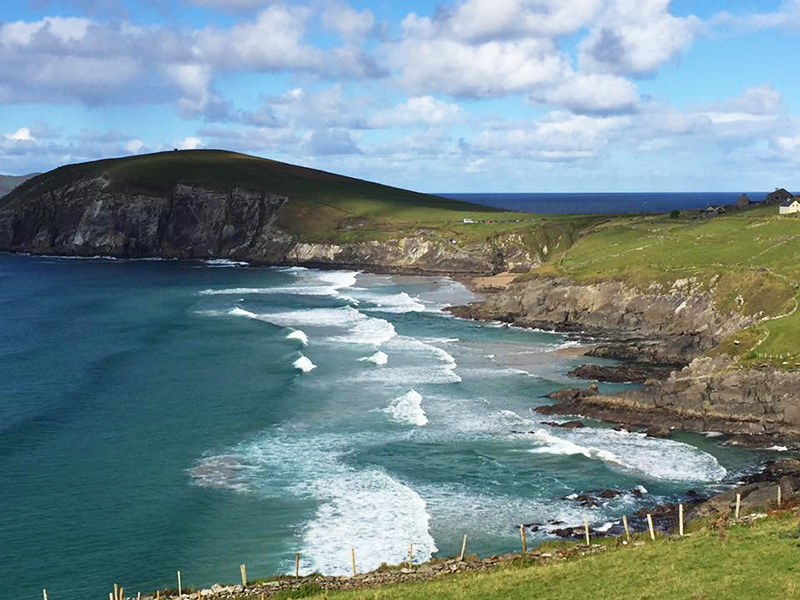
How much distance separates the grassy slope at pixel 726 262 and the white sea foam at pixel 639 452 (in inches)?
608

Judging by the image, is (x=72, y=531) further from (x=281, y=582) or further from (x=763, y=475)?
(x=763, y=475)

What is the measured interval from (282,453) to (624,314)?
59.8 m

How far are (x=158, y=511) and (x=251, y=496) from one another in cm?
576

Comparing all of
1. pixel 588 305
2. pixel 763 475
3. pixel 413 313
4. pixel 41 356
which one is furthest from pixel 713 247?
pixel 41 356

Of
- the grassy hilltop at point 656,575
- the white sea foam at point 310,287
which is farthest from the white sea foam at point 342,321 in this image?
the grassy hilltop at point 656,575

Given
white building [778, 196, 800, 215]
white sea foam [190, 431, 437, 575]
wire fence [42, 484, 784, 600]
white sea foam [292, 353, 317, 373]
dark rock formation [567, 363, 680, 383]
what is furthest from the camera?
white building [778, 196, 800, 215]

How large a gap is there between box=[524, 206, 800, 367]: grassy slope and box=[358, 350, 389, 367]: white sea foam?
→ 3424cm

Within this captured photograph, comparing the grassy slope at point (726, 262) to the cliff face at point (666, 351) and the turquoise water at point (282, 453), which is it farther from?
the turquoise water at point (282, 453)

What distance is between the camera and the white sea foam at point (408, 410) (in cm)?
7262

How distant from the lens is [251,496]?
5647cm

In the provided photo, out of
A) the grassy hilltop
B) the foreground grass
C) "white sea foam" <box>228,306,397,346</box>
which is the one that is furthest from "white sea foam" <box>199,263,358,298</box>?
the foreground grass

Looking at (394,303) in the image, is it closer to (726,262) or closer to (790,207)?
(726,262)

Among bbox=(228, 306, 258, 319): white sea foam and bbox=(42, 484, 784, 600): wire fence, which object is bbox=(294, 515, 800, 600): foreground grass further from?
bbox=(228, 306, 258, 319): white sea foam

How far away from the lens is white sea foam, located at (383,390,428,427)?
238 ft
